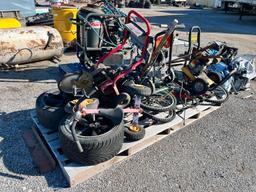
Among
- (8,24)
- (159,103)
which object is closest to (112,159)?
(159,103)

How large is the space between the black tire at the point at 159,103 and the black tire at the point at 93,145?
64 centimetres

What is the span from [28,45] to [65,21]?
146cm

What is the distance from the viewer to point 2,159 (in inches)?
104

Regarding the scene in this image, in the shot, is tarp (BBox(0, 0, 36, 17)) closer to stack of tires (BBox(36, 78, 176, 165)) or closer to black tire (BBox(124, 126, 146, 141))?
stack of tires (BBox(36, 78, 176, 165))

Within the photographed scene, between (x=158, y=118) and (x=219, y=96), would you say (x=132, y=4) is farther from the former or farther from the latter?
(x=158, y=118)

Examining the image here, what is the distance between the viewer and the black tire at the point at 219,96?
3818 millimetres

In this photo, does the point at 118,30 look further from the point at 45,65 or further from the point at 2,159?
the point at 2,159

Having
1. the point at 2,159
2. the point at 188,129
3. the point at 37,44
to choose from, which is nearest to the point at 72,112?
the point at 2,159

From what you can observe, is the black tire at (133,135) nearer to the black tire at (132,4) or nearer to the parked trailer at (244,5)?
the parked trailer at (244,5)

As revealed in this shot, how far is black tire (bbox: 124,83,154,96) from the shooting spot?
8.89 feet

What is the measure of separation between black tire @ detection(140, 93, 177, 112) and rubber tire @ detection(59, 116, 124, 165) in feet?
2.18

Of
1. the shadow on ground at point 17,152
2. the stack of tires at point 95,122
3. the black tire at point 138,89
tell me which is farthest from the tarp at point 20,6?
the black tire at point 138,89

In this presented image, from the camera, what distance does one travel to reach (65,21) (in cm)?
613

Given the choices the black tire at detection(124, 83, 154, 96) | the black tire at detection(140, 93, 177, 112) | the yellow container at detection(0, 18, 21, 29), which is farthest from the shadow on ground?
the yellow container at detection(0, 18, 21, 29)
